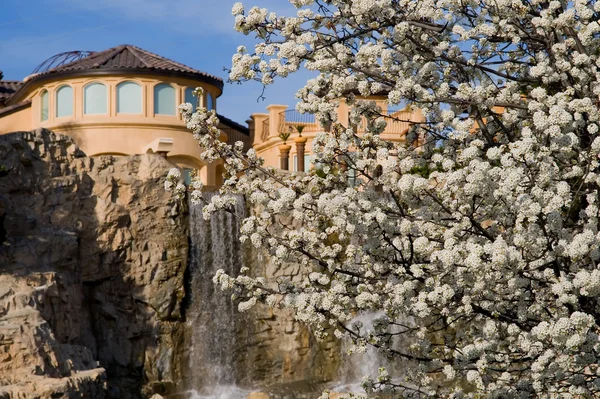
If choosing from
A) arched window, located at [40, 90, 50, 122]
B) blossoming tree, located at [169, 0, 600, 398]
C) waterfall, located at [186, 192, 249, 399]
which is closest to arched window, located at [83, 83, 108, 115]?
arched window, located at [40, 90, 50, 122]

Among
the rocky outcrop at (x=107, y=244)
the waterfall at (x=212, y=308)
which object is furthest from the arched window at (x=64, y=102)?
the waterfall at (x=212, y=308)

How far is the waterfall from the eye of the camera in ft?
88.8

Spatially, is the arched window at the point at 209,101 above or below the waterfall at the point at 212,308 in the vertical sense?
above

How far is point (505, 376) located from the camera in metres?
8.98

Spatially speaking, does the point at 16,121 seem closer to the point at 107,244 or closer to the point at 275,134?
the point at 275,134

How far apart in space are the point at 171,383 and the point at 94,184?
5438 mm

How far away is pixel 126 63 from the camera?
115ft

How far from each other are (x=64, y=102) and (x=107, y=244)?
9618 mm

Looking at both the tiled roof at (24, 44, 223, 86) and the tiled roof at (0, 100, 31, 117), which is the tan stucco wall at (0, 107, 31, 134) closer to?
the tiled roof at (0, 100, 31, 117)

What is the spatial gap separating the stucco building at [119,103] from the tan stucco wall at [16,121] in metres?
0.42

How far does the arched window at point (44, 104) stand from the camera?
35.2 meters

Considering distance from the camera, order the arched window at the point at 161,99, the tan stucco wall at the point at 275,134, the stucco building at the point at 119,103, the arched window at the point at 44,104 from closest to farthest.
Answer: the stucco building at the point at 119,103 < the arched window at the point at 161,99 < the arched window at the point at 44,104 < the tan stucco wall at the point at 275,134

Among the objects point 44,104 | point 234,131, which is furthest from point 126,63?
point 234,131

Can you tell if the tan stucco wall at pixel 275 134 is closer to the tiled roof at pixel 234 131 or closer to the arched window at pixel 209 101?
the tiled roof at pixel 234 131
